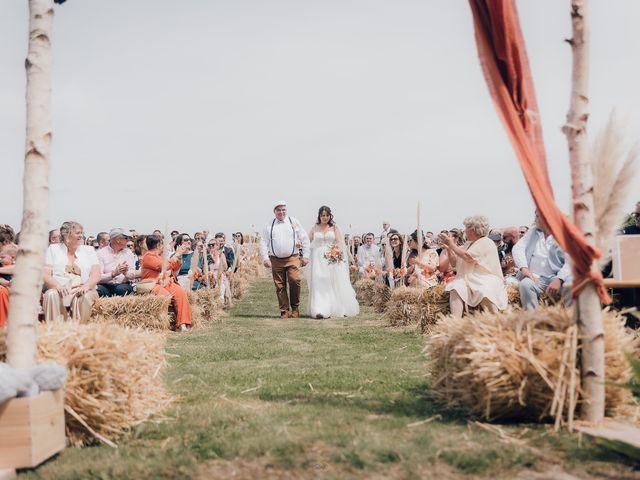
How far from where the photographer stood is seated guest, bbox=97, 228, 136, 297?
13648mm

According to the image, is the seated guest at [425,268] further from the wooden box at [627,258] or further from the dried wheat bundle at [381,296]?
the wooden box at [627,258]

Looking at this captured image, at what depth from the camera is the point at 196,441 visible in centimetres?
A: 487

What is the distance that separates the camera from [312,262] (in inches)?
671

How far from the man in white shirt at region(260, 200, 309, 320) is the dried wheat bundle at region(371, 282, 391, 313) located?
2081mm

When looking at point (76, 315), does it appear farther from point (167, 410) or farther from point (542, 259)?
point (542, 259)

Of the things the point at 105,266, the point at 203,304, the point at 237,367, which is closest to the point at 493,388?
the point at 237,367

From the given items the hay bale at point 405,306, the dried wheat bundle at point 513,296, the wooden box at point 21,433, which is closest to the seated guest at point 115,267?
the hay bale at point 405,306

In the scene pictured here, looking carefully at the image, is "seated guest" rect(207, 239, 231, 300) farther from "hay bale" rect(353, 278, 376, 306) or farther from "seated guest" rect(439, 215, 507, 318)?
"seated guest" rect(439, 215, 507, 318)

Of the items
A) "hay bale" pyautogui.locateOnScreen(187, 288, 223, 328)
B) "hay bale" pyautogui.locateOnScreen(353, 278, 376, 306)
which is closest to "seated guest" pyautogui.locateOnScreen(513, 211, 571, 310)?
"hay bale" pyautogui.locateOnScreen(187, 288, 223, 328)

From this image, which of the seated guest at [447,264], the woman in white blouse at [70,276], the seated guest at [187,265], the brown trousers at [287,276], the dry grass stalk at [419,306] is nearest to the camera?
the woman in white blouse at [70,276]

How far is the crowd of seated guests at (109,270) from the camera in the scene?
405 inches

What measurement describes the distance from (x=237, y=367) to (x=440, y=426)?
381 cm

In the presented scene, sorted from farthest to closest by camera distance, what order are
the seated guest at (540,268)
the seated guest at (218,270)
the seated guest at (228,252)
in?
the seated guest at (228,252) → the seated guest at (218,270) → the seated guest at (540,268)

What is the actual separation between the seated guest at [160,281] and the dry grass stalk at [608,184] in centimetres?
1001
